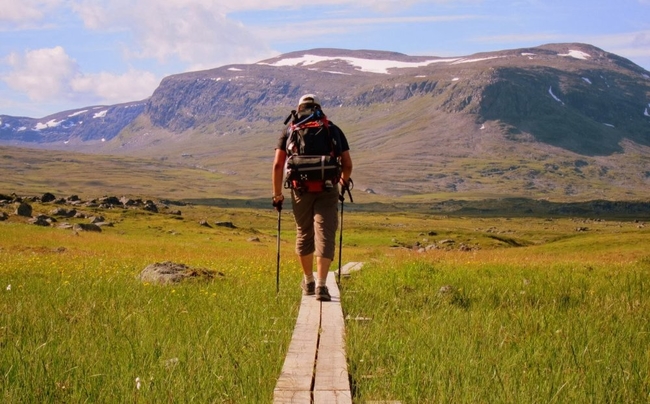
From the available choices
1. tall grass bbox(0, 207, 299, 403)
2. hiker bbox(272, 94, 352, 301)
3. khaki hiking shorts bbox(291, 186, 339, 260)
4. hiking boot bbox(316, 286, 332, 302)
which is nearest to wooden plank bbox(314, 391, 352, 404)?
tall grass bbox(0, 207, 299, 403)

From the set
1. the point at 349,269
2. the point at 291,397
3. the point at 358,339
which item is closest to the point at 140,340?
the point at 358,339

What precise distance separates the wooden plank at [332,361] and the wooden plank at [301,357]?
79mm

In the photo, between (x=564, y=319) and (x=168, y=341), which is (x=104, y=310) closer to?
(x=168, y=341)

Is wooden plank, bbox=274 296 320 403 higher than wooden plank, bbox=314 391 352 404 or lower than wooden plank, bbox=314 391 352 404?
lower

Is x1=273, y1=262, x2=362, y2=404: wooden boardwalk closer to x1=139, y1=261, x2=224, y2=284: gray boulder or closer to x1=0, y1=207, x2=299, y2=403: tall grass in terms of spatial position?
x1=0, y1=207, x2=299, y2=403: tall grass

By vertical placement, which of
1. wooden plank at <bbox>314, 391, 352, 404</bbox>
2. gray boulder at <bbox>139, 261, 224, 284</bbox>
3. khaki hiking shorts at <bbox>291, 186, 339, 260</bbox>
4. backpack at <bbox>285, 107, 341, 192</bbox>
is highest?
backpack at <bbox>285, 107, 341, 192</bbox>

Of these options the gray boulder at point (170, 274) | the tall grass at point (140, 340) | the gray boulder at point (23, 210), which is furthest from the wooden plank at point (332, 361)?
the gray boulder at point (23, 210)

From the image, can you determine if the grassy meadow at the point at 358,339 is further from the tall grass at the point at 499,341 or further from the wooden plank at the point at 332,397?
the wooden plank at the point at 332,397

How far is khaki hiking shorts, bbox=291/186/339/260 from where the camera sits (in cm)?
1220

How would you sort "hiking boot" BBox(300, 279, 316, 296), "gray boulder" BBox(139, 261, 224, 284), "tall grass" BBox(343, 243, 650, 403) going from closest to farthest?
1. "tall grass" BBox(343, 243, 650, 403)
2. "hiking boot" BBox(300, 279, 316, 296)
3. "gray boulder" BBox(139, 261, 224, 284)

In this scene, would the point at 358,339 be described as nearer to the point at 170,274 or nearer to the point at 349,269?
the point at 170,274

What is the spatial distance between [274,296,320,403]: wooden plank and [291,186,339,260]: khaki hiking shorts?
1.94 metres

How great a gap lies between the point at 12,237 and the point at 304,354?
42.9m

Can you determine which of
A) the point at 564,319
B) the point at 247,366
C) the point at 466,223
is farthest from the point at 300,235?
the point at 466,223
